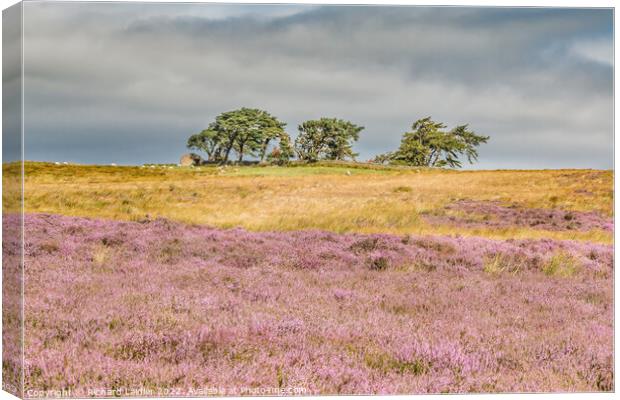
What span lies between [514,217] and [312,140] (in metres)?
3.17

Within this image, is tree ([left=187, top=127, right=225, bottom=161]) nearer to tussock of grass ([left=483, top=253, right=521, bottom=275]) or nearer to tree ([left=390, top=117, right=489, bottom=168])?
tree ([left=390, top=117, right=489, bottom=168])

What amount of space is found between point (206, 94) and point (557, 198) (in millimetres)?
5044

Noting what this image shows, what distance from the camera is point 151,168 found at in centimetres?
738

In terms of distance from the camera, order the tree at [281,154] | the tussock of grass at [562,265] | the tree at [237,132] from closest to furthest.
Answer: the tree at [237,132] → the tree at [281,154] → the tussock of grass at [562,265]

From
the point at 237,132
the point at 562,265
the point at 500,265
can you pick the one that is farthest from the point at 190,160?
the point at 562,265

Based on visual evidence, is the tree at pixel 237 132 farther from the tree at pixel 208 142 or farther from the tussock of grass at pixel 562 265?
the tussock of grass at pixel 562 265

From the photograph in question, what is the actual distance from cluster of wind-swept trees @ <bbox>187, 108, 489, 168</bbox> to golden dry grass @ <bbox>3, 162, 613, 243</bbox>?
19cm

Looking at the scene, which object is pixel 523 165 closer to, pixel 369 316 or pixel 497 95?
pixel 497 95

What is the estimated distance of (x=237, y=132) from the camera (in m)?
7.27

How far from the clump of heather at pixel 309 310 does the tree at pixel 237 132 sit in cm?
113

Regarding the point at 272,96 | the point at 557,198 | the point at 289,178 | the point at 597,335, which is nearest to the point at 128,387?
the point at 289,178

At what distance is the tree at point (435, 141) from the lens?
732 cm

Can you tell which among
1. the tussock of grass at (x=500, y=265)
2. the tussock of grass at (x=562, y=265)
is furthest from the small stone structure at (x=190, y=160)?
the tussock of grass at (x=562, y=265)

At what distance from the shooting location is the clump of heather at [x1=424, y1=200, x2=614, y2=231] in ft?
26.1
